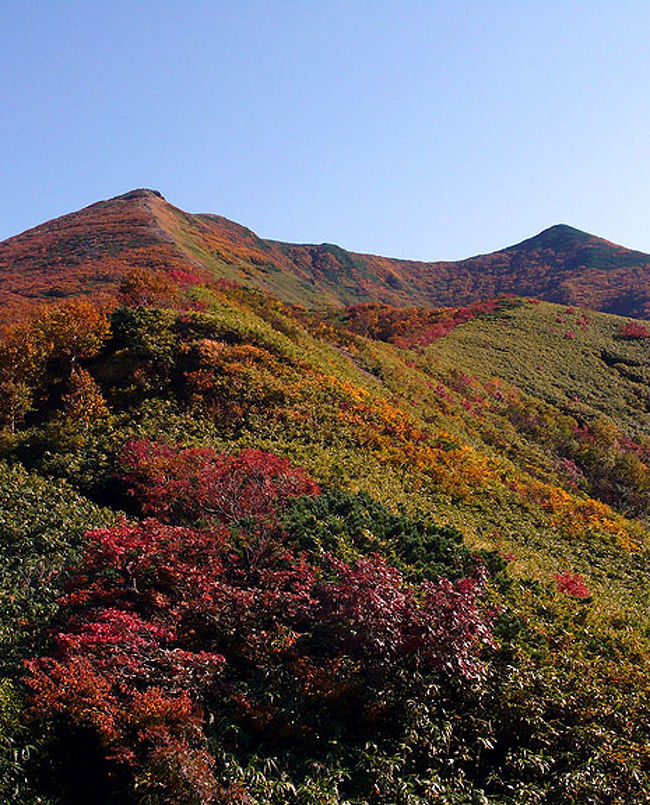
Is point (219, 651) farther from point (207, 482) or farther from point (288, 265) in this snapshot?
point (288, 265)

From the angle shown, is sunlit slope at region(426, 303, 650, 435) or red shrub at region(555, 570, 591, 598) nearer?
red shrub at region(555, 570, 591, 598)

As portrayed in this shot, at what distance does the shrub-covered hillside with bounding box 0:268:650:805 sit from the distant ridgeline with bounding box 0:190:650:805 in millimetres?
48

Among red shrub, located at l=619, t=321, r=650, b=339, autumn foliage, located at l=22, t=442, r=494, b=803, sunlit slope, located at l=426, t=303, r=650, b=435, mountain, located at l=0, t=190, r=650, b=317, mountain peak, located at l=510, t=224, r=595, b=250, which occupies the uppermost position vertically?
mountain peak, located at l=510, t=224, r=595, b=250

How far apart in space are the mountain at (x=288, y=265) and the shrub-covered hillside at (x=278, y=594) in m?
22.3

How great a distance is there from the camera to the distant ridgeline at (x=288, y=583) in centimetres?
585

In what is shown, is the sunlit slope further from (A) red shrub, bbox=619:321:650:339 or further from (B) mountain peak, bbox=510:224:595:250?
(B) mountain peak, bbox=510:224:595:250

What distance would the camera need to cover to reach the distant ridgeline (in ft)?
19.2

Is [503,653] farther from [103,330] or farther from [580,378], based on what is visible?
[580,378]

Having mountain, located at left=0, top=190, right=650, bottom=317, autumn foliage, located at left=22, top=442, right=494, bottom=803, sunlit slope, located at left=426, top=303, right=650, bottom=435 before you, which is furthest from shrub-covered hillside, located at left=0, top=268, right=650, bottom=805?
mountain, located at left=0, top=190, right=650, bottom=317

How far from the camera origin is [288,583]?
8.70 m

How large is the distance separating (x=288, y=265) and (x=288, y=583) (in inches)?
4110

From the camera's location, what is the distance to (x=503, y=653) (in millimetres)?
7438

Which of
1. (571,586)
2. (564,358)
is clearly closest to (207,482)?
(571,586)

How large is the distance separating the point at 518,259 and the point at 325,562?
133 m
